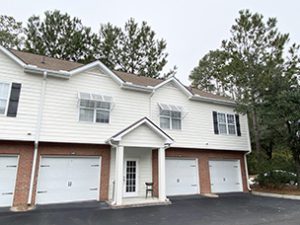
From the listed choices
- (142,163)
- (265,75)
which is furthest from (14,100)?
(265,75)

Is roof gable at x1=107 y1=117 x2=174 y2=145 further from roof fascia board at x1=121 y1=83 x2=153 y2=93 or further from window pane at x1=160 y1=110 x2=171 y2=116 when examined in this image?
roof fascia board at x1=121 y1=83 x2=153 y2=93

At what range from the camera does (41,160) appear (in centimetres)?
956

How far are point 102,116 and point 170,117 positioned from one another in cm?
431

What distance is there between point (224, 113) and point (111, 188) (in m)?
9.36

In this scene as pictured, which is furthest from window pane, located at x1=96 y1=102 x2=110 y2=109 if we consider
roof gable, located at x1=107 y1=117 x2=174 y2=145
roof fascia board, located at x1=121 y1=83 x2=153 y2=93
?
roof gable, located at x1=107 y1=117 x2=174 y2=145

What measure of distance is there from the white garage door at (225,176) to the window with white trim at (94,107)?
25.8 ft

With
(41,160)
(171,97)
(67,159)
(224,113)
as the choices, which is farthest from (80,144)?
(224,113)

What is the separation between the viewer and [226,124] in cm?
1443

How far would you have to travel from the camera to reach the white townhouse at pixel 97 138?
29.9 feet

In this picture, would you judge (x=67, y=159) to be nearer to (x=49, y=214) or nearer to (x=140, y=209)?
(x=49, y=214)

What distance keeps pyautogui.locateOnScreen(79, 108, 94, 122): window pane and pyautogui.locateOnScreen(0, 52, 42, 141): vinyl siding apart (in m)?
2.03

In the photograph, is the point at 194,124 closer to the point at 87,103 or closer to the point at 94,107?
the point at 94,107

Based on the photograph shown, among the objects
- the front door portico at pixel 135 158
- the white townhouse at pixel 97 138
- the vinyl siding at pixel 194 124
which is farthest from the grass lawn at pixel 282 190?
the front door portico at pixel 135 158

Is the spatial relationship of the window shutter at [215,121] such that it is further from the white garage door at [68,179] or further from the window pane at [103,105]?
the white garage door at [68,179]
